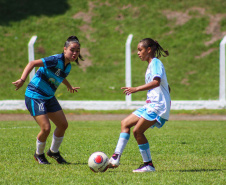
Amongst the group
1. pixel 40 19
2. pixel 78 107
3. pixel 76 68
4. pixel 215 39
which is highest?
pixel 40 19

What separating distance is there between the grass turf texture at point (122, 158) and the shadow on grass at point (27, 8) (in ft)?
49.4

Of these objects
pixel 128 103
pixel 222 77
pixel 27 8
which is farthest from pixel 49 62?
pixel 27 8

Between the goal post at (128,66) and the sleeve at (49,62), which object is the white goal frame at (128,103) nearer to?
the goal post at (128,66)

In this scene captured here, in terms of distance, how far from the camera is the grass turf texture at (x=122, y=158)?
4371 millimetres

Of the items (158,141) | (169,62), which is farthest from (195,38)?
(158,141)

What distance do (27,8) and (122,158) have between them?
2026 cm

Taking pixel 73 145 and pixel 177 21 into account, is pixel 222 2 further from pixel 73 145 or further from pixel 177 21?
pixel 73 145

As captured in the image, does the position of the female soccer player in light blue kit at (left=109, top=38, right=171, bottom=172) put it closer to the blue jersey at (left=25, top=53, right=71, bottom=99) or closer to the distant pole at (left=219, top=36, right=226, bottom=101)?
the blue jersey at (left=25, top=53, right=71, bottom=99)

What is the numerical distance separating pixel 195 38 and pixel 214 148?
46.8 ft

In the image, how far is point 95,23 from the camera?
2169 centimetres

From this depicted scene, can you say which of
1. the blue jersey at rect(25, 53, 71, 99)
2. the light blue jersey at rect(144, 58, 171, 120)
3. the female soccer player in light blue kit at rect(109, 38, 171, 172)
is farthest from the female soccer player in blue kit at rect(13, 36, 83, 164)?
the light blue jersey at rect(144, 58, 171, 120)

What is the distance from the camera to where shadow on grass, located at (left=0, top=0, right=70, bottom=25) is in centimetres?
2308

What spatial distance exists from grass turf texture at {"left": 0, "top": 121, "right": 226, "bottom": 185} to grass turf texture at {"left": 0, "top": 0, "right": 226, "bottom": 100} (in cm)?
791

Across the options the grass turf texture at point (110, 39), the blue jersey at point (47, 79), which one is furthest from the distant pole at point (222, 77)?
the blue jersey at point (47, 79)
